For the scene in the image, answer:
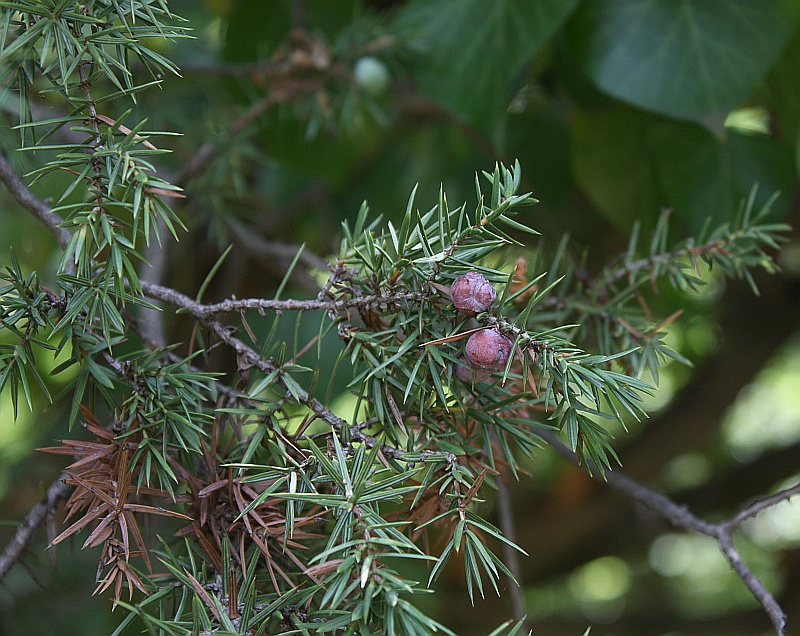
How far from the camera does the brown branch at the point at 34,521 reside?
216 millimetres

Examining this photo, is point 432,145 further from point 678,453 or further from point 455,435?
point 455,435

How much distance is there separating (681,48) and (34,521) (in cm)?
39

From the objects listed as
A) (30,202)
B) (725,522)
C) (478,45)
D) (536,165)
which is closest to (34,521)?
(30,202)

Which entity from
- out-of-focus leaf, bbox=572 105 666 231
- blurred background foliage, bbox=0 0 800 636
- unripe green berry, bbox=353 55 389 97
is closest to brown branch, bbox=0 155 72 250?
blurred background foliage, bbox=0 0 800 636

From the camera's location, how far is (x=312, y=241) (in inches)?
33.7

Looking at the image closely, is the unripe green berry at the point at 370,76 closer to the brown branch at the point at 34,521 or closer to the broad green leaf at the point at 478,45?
the broad green leaf at the point at 478,45

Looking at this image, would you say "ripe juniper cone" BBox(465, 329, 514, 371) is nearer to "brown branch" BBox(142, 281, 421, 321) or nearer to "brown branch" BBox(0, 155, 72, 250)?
"brown branch" BBox(142, 281, 421, 321)

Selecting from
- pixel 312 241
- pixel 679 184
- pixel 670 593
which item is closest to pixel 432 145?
pixel 312 241

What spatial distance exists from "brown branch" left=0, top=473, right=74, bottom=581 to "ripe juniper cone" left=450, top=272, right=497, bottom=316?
0.45ft

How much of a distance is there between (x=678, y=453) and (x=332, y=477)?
83 centimetres

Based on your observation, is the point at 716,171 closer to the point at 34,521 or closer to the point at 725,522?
the point at 725,522

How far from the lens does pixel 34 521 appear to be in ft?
0.71

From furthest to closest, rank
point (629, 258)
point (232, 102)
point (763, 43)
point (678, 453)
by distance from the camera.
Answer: point (678, 453), point (232, 102), point (763, 43), point (629, 258)

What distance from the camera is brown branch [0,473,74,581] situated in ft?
0.71
